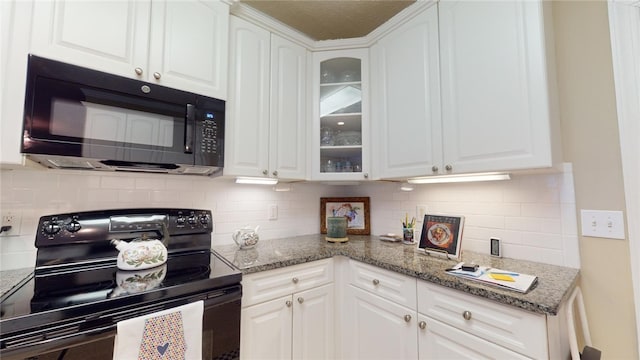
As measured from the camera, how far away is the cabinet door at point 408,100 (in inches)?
58.4

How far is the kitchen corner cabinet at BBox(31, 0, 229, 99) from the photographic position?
1.05 metres

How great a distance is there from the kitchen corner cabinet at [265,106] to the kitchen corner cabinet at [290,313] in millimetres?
641

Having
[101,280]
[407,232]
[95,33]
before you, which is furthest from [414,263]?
[95,33]

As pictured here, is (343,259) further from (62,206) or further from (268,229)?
(62,206)

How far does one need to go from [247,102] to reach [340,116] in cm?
70

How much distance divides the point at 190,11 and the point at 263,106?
2.02 ft

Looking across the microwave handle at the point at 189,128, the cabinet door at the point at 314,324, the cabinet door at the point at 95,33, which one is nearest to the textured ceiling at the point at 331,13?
the cabinet door at the point at 95,33

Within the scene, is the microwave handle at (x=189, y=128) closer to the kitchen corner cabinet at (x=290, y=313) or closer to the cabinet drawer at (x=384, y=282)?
the kitchen corner cabinet at (x=290, y=313)

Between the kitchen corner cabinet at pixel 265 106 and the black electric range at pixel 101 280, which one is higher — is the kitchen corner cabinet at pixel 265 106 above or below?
above

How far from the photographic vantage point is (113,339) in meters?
0.84

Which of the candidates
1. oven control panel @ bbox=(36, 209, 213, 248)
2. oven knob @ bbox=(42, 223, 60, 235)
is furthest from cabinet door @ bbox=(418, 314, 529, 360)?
oven knob @ bbox=(42, 223, 60, 235)

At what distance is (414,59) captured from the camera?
1.58 meters

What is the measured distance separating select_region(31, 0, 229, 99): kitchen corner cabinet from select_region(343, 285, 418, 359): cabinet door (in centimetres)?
145

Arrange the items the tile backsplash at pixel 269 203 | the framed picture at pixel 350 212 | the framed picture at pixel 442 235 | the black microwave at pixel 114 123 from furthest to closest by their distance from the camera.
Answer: the framed picture at pixel 350 212
the framed picture at pixel 442 235
the tile backsplash at pixel 269 203
the black microwave at pixel 114 123
